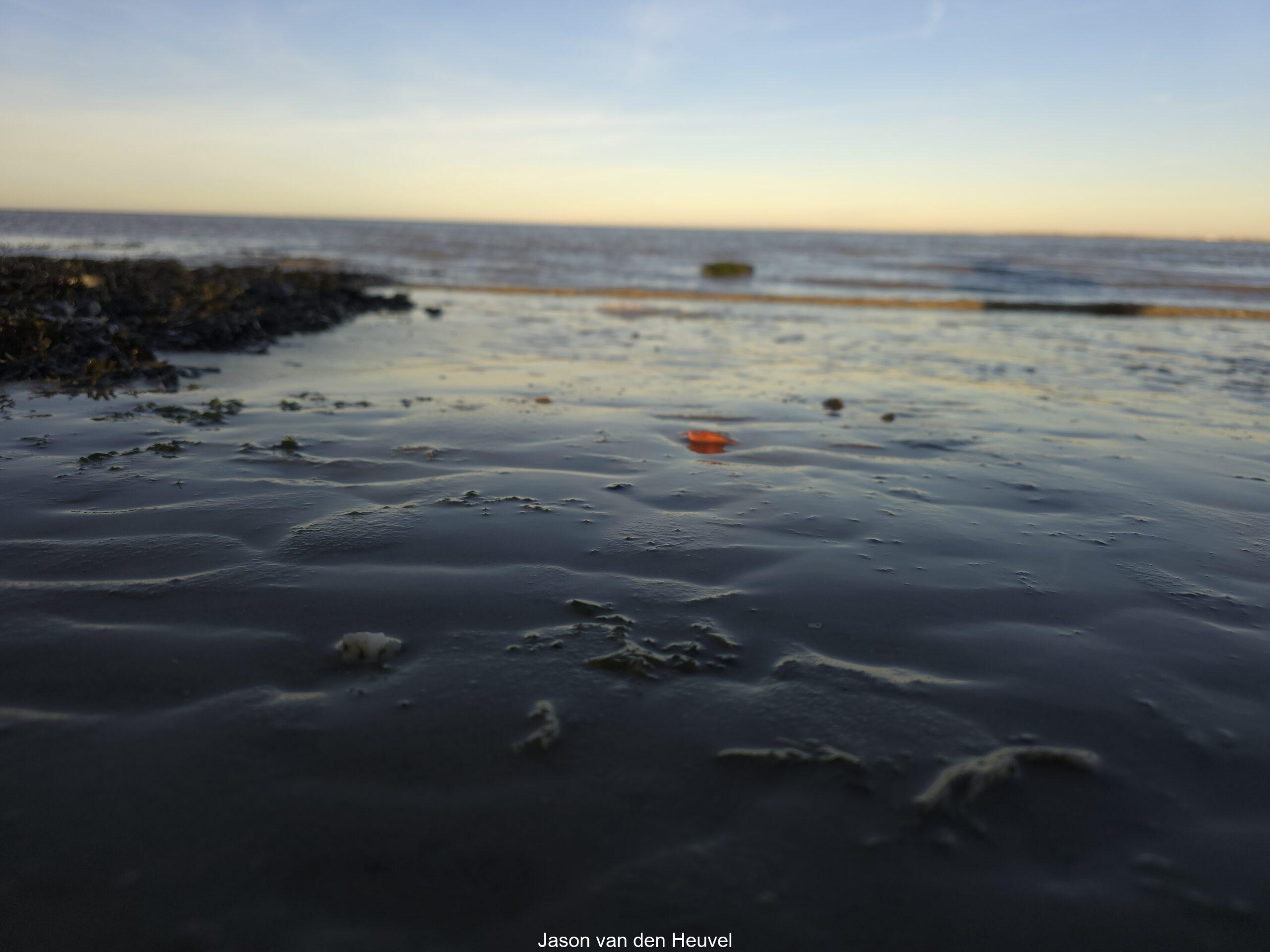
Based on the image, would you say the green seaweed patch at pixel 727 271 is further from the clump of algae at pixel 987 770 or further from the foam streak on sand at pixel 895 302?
the clump of algae at pixel 987 770

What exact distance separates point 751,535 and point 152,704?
7.39 ft

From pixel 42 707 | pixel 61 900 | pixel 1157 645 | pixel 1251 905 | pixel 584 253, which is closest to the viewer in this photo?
pixel 61 900

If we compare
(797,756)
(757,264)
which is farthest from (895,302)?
(797,756)

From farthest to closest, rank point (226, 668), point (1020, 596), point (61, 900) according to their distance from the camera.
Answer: point (1020, 596) < point (226, 668) < point (61, 900)

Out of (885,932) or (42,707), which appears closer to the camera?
(885,932)

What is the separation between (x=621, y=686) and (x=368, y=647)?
77 centimetres

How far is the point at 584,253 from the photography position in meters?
33.9

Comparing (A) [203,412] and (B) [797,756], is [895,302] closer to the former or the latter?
(A) [203,412]

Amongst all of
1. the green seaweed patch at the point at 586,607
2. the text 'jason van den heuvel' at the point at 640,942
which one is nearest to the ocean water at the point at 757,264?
the green seaweed patch at the point at 586,607

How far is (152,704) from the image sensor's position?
195cm

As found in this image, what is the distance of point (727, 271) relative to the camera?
2423 cm

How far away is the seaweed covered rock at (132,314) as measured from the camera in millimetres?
6461

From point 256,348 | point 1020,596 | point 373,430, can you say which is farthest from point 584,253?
point 1020,596

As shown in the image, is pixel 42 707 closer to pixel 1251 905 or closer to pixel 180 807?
pixel 180 807
